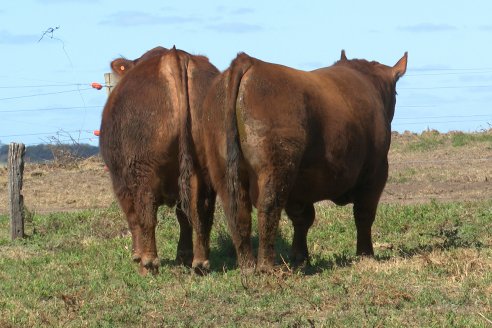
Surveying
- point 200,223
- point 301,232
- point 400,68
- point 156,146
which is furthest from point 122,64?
point 400,68

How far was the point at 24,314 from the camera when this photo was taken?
24.9ft

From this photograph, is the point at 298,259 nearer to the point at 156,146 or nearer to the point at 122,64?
the point at 156,146

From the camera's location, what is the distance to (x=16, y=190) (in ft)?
41.6

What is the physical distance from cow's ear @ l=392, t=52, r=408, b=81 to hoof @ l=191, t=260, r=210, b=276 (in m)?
2.96

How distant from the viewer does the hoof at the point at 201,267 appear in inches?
356

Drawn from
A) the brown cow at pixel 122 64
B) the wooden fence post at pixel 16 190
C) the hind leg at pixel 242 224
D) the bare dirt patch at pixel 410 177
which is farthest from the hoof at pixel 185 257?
the bare dirt patch at pixel 410 177

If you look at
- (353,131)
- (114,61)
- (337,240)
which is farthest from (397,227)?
(114,61)

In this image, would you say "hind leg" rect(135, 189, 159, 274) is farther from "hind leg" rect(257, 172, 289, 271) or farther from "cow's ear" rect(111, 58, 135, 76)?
"cow's ear" rect(111, 58, 135, 76)

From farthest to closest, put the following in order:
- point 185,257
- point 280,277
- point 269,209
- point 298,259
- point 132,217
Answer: point 185,257, point 298,259, point 132,217, point 269,209, point 280,277

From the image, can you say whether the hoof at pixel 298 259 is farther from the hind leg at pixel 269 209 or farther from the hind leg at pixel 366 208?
the hind leg at pixel 269 209

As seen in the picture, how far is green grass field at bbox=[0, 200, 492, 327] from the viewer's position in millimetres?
6867

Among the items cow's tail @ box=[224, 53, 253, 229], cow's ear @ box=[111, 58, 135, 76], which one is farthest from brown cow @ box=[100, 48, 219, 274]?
cow's ear @ box=[111, 58, 135, 76]

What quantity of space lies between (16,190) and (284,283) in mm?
5801

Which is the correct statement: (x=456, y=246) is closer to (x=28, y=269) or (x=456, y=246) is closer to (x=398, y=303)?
(x=398, y=303)
